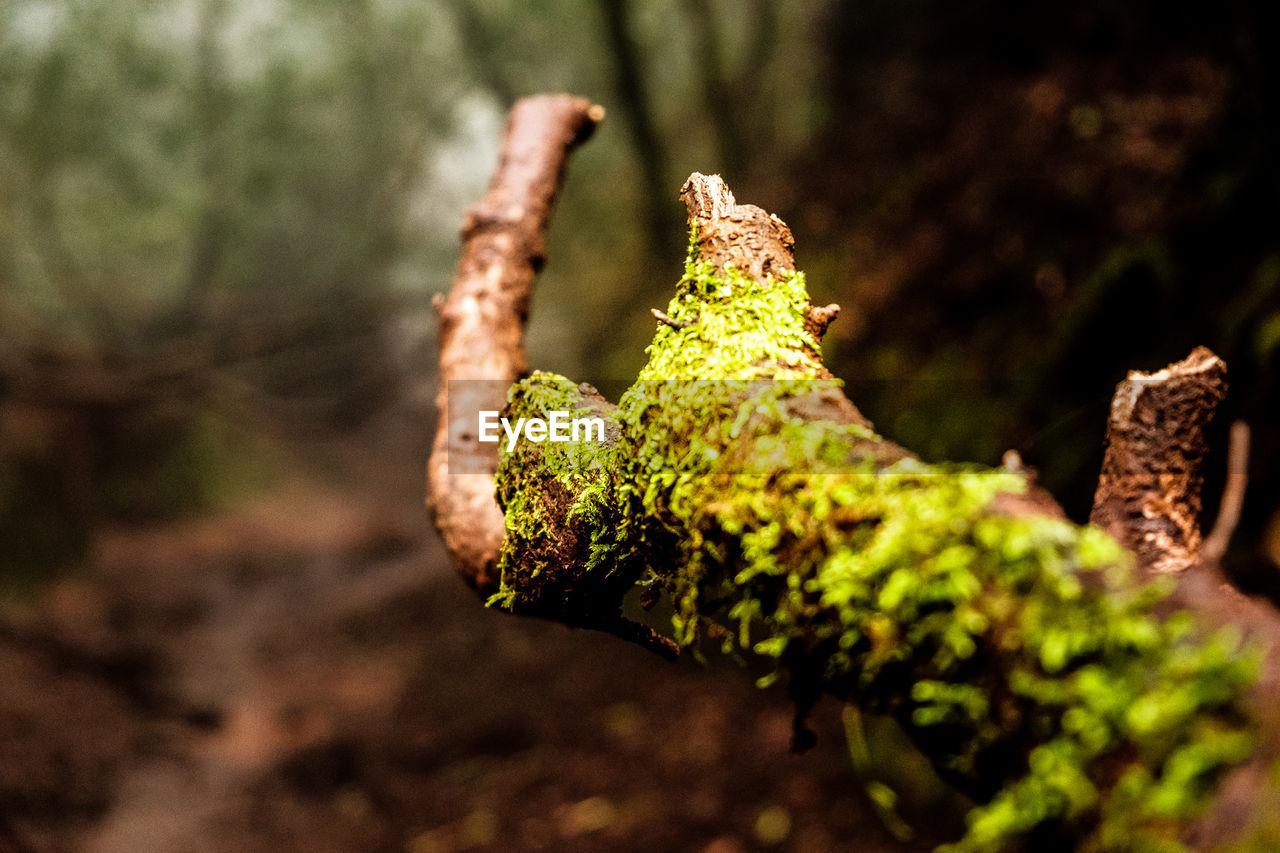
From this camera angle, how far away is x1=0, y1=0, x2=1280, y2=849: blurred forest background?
371 centimetres

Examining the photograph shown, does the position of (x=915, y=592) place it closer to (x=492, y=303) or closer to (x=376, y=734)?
(x=492, y=303)

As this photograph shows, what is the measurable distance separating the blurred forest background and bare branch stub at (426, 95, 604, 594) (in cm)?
53

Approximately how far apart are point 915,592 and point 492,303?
173 centimetres

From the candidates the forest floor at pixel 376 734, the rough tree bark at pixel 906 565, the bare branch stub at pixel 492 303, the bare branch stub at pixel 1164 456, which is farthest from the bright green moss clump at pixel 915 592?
the forest floor at pixel 376 734

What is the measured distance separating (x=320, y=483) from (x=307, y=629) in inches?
133
